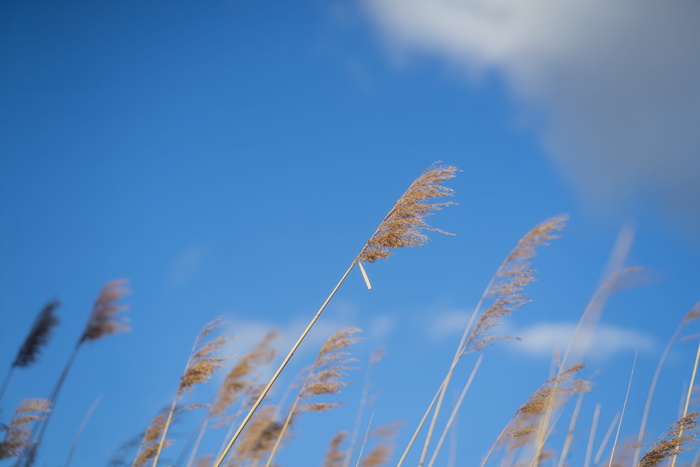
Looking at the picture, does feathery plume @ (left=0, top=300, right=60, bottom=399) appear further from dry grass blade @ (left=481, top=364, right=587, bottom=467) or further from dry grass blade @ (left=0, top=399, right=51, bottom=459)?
dry grass blade @ (left=481, top=364, right=587, bottom=467)

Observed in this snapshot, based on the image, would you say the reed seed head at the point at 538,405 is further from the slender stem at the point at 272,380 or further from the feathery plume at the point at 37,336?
the feathery plume at the point at 37,336

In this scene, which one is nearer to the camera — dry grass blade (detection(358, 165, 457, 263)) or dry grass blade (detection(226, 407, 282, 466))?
dry grass blade (detection(358, 165, 457, 263))

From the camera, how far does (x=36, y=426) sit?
175 inches

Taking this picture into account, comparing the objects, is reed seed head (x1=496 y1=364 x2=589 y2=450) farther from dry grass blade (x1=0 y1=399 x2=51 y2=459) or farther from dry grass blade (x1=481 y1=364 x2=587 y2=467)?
dry grass blade (x1=0 y1=399 x2=51 y2=459)

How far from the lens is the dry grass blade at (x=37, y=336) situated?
4750 mm

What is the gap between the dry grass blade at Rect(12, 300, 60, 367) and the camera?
15.6ft

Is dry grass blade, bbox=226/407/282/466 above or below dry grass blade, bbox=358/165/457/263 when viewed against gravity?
below

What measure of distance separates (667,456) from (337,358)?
2.60 m

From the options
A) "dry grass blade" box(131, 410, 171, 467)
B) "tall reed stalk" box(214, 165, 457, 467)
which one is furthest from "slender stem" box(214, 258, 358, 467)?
"dry grass blade" box(131, 410, 171, 467)

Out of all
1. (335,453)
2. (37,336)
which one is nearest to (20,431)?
(37,336)

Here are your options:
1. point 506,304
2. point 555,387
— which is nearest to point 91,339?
point 506,304

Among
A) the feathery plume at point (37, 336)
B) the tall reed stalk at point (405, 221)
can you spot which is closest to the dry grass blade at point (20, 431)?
the feathery plume at point (37, 336)

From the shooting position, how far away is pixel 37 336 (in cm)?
477

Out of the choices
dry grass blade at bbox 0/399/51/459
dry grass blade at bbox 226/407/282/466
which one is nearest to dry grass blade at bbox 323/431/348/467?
dry grass blade at bbox 226/407/282/466
